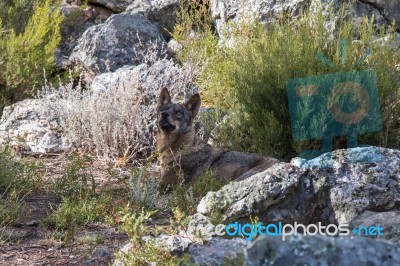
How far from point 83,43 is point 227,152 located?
400 cm

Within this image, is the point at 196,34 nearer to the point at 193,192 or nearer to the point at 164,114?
the point at 164,114

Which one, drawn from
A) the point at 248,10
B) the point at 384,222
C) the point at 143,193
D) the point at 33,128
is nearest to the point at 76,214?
the point at 143,193

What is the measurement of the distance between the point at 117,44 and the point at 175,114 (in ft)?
11.0

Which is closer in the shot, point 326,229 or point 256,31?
point 326,229

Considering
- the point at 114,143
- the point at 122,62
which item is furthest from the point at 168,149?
the point at 122,62

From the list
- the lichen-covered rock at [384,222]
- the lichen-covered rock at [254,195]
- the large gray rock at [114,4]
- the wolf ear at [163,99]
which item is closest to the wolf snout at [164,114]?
the wolf ear at [163,99]

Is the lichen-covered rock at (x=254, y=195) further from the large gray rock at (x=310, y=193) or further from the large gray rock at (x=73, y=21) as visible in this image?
the large gray rock at (x=73, y=21)

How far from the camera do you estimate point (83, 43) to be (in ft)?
33.6

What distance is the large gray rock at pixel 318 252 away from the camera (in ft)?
7.94

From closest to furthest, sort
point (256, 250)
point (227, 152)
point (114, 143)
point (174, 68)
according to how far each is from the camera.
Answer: point (256, 250) → point (227, 152) → point (114, 143) → point (174, 68)

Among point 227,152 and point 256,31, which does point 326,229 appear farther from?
point 256,31

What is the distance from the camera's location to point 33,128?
27.4 feet

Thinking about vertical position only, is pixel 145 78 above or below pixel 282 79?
above

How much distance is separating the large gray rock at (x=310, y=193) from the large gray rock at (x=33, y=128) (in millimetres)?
3833
